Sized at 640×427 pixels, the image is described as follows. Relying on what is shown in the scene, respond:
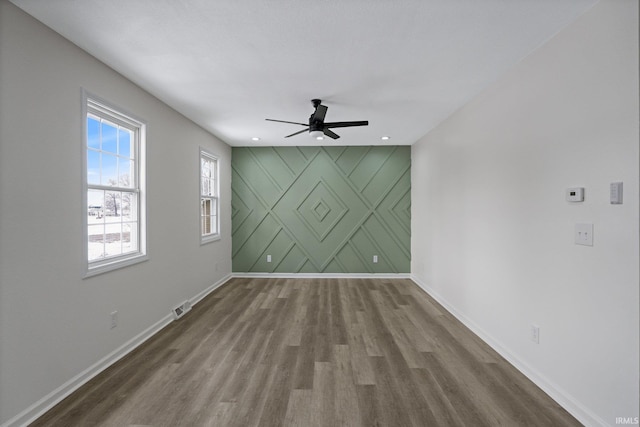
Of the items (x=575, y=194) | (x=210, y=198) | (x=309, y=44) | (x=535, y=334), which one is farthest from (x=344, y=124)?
(x=210, y=198)

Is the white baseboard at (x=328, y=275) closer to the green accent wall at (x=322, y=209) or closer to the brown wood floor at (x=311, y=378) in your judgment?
the green accent wall at (x=322, y=209)

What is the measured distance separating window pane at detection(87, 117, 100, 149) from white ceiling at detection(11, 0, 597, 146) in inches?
20.9

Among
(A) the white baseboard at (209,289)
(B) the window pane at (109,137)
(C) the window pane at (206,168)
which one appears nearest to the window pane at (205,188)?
(C) the window pane at (206,168)

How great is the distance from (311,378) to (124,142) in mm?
2871

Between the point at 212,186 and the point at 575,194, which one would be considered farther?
the point at 212,186

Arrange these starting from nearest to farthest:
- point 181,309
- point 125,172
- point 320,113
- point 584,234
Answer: point 584,234, point 125,172, point 320,113, point 181,309

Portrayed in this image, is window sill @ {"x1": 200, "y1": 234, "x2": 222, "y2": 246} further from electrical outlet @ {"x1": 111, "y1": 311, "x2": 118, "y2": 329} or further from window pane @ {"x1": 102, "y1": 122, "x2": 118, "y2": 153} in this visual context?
window pane @ {"x1": 102, "y1": 122, "x2": 118, "y2": 153}

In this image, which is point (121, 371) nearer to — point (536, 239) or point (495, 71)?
point (536, 239)

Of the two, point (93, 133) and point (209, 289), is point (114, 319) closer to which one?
point (93, 133)

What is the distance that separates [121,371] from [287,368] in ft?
4.57

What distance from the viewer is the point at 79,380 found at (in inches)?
83.7

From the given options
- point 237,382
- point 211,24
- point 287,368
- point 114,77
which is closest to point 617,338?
point 287,368

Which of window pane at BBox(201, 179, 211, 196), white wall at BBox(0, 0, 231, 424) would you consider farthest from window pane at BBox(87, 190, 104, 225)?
window pane at BBox(201, 179, 211, 196)

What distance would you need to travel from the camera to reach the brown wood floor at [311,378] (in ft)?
5.98
